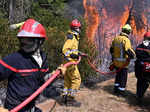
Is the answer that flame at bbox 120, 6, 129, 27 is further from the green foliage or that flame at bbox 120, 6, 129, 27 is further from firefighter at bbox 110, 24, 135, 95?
firefighter at bbox 110, 24, 135, 95

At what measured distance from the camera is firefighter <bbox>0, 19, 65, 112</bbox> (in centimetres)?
207

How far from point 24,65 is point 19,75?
114 mm

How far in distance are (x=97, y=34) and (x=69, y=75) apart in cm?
329

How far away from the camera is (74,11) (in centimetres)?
752

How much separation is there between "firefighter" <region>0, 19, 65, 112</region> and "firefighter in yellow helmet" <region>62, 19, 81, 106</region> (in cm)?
198

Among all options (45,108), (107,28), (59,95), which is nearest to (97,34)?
(107,28)

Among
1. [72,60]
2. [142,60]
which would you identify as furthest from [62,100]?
[142,60]

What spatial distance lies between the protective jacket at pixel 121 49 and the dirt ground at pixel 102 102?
2.96 ft

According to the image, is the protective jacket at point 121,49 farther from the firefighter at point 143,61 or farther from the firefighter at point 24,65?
the firefighter at point 24,65

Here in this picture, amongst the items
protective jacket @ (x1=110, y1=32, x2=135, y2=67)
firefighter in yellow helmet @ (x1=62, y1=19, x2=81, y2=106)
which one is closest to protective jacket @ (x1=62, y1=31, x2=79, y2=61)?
firefighter in yellow helmet @ (x1=62, y1=19, x2=81, y2=106)

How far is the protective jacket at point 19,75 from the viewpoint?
6.73 ft

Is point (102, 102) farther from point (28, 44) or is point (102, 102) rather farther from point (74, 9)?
point (74, 9)

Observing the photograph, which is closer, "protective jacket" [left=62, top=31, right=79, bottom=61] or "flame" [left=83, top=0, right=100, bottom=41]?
"protective jacket" [left=62, top=31, right=79, bottom=61]

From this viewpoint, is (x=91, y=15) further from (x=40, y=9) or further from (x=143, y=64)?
(x=143, y=64)
